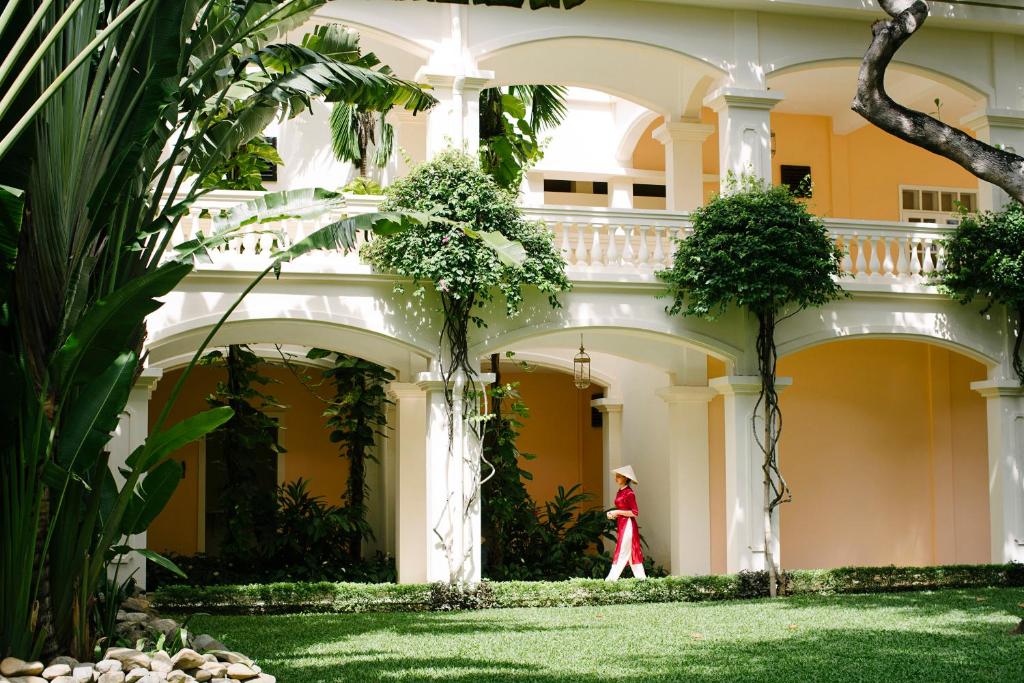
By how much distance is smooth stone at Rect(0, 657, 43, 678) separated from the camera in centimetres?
620

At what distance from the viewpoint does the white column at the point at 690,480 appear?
1483 cm

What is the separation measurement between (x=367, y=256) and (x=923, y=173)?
9.92 meters

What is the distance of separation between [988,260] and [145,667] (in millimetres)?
10455

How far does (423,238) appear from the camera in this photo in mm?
11836

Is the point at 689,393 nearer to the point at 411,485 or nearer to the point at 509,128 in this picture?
the point at 411,485

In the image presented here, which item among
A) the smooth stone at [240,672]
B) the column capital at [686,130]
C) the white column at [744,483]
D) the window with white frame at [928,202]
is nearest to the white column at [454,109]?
the column capital at [686,130]

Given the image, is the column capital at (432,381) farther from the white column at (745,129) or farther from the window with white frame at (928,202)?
the window with white frame at (928,202)

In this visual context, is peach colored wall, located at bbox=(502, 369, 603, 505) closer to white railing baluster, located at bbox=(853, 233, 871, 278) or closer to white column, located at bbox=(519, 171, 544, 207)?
white column, located at bbox=(519, 171, 544, 207)

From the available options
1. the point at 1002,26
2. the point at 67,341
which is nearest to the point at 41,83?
the point at 67,341

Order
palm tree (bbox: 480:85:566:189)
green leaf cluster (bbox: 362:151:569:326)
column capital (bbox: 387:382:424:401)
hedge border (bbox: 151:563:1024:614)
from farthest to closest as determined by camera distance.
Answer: palm tree (bbox: 480:85:566:189), column capital (bbox: 387:382:424:401), hedge border (bbox: 151:563:1024:614), green leaf cluster (bbox: 362:151:569:326)

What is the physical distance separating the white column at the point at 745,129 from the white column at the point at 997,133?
2.76 meters

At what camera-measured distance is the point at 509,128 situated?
1558 cm

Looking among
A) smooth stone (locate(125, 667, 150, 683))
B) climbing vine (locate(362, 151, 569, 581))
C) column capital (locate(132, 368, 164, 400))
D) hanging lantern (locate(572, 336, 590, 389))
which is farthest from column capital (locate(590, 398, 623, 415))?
smooth stone (locate(125, 667, 150, 683))

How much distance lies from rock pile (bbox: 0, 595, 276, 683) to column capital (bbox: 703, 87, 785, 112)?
8.91 m
